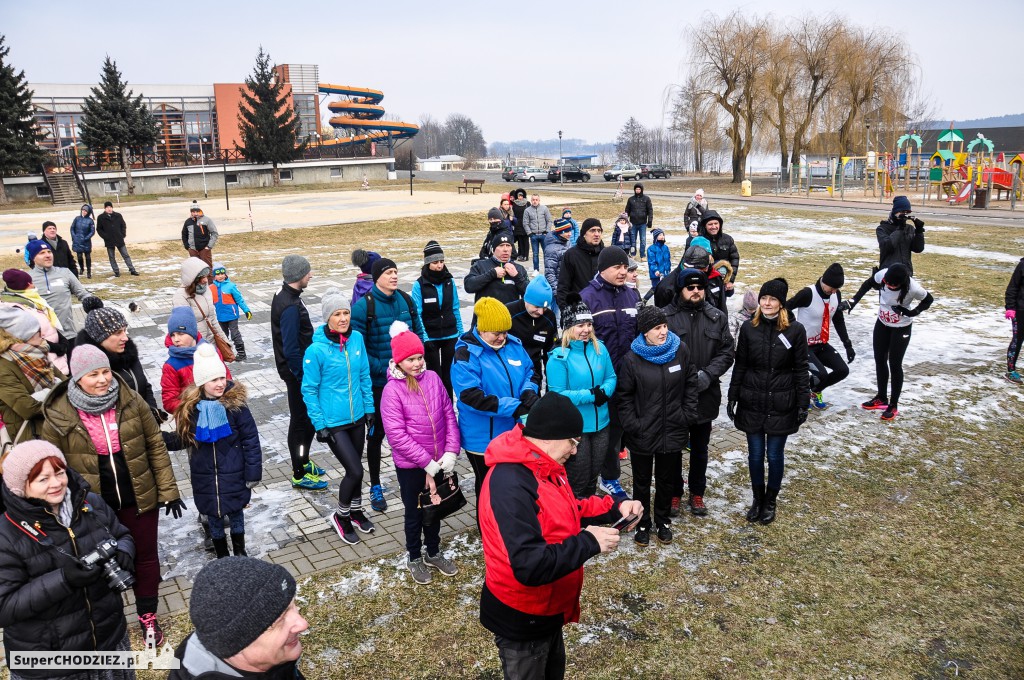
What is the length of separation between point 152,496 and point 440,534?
225cm

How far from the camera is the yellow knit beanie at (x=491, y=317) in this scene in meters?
4.60

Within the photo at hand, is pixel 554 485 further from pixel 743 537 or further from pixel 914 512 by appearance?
pixel 914 512

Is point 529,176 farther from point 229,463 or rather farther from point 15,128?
point 229,463

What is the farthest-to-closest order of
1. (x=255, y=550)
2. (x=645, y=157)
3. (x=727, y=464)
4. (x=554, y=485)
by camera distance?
(x=645, y=157), (x=727, y=464), (x=255, y=550), (x=554, y=485)

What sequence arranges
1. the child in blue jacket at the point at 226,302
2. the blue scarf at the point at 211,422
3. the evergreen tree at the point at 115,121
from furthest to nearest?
1. the evergreen tree at the point at 115,121
2. the child in blue jacket at the point at 226,302
3. the blue scarf at the point at 211,422

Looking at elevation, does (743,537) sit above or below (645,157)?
below

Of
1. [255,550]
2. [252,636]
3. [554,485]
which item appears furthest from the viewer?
[255,550]

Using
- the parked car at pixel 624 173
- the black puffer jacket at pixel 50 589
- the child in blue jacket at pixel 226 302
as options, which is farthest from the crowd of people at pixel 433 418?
the parked car at pixel 624 173

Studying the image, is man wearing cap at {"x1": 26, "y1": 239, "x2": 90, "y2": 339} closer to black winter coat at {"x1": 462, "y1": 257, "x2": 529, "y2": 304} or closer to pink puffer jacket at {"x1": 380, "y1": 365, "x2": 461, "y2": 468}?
black winter coat at {"x1": 462, "y1": 257, "x2": 529, "y2": 304}

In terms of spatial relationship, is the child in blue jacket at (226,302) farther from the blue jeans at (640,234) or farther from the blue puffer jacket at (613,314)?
the blue jeans at (640,234)

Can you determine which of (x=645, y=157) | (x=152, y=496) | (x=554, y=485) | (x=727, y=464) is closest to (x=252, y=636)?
(x=554, y=485)

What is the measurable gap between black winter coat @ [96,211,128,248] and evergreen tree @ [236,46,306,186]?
38160 mm

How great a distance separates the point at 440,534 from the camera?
5.53 metres

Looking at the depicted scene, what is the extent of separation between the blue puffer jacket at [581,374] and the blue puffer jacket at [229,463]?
215cm
